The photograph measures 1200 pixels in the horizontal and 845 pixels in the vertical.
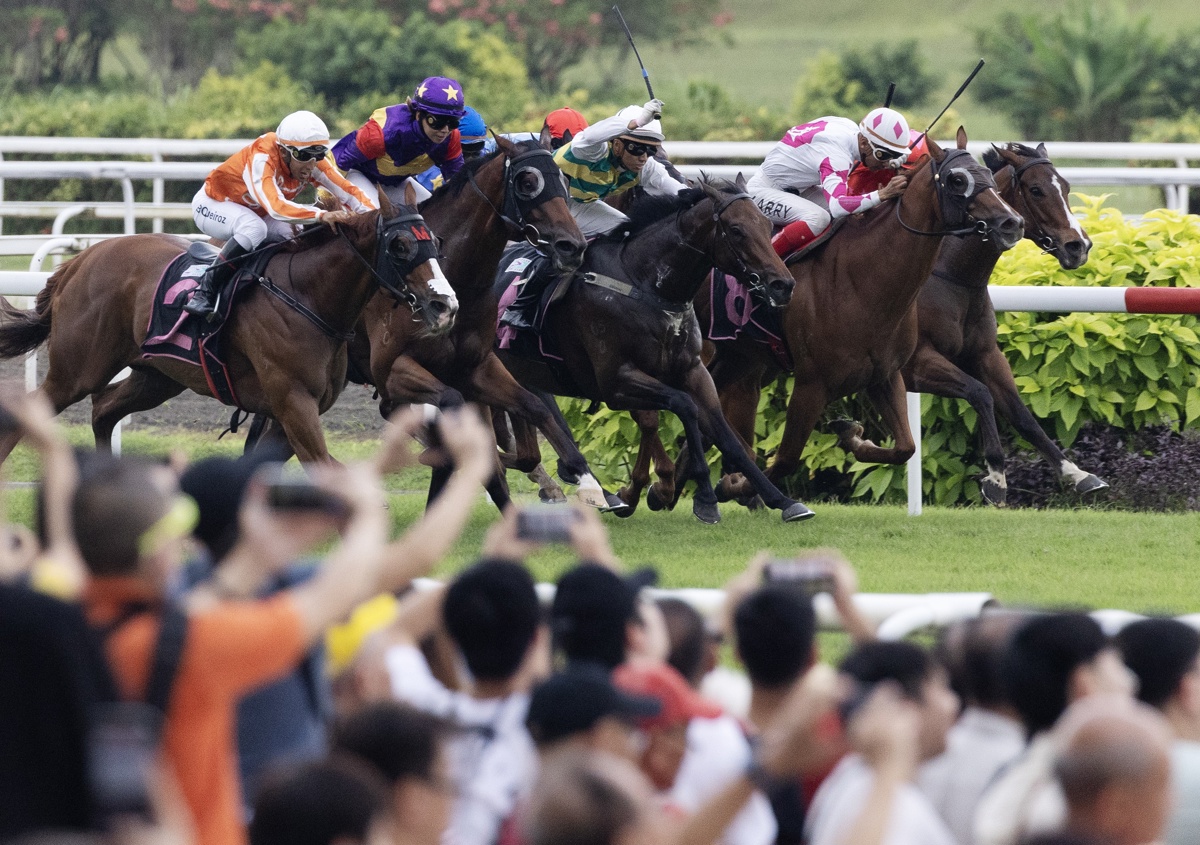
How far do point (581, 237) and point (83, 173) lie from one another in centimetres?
455

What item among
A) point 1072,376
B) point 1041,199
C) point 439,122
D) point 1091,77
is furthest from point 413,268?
point 1091,77

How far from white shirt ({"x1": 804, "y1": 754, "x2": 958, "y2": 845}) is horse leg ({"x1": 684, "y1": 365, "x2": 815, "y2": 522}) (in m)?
5.47

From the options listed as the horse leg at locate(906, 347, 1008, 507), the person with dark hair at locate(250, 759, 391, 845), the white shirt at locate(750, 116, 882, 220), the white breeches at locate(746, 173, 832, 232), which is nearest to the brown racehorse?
the white breeches at locate(746, 173, 832, 232)

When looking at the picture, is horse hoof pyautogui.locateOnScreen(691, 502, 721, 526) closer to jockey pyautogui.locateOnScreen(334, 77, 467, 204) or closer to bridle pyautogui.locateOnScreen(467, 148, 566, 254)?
bridle pyautogui.locateOnScreen(467, 148, 566, 254)

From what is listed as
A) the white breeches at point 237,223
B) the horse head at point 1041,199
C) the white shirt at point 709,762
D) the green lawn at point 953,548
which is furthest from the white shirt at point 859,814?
the horse head at point 1041,199

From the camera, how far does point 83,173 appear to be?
1151cm

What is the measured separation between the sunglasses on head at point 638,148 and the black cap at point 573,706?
6075mm

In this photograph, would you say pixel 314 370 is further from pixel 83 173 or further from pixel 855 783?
pixel 855 783

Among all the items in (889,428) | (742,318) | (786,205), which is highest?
(786,205)

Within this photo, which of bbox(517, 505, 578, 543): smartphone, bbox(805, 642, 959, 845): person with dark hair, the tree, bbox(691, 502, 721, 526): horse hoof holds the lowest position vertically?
the tree

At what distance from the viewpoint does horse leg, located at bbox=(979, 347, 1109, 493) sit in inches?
347

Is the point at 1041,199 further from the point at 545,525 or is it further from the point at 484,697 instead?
the point at 484,697

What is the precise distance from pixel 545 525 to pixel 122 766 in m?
1.71

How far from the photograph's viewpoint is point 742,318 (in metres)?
8.93
